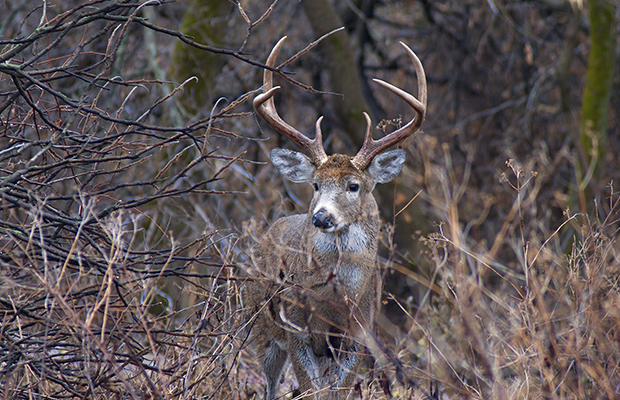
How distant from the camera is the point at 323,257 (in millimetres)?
5309

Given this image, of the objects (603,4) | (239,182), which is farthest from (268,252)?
(603,4)

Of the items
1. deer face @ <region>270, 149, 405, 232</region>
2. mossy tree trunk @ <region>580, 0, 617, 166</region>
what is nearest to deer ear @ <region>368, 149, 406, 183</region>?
deer face @ <region>270, 149, 405, 232</region>

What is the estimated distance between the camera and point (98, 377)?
12.8 ft

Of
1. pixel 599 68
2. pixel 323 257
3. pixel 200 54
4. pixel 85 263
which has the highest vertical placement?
pixel 85 263

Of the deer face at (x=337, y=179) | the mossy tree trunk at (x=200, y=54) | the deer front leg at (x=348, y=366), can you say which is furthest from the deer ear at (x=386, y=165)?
the mossy tree trunk at (x=200, y=54)

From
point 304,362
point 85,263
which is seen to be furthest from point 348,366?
point 85,263

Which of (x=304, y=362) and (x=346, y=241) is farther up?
(x=346, y=241)

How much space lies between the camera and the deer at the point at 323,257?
16.8 ft

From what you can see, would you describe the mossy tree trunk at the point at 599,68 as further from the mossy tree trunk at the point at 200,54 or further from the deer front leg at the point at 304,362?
the deer front leg at the point at 304,362

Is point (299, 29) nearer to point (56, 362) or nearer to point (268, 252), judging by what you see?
point (268, 252)

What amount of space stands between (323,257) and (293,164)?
989mm

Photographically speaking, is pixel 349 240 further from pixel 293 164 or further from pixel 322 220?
pixel 293 164

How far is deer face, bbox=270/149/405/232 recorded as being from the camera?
514 cm

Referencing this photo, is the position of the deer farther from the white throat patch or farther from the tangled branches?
the tangled branches
